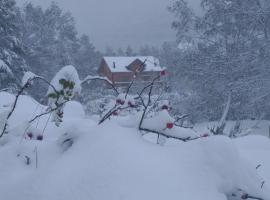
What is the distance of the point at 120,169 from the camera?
49.1 inches

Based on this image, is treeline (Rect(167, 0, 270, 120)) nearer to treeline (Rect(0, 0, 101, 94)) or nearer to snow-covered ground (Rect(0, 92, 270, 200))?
treeline (Rect(0, 0, 101, 94))

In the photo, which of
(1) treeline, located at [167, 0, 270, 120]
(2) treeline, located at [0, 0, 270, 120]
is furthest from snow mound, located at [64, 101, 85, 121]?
(1) treeline, located at [167, 0, 270, 120]

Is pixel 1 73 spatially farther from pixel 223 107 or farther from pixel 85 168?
pixel 85 168

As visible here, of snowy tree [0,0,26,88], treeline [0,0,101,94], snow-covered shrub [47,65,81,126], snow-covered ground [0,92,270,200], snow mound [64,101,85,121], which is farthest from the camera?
treeline [0,0,101,94]

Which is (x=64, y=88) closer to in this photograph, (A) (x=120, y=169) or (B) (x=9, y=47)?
(A) (x=120, y=169)

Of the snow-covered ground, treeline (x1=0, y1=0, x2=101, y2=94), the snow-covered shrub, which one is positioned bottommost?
treeline (x1=0, y1=0, x2=101, y2=94)

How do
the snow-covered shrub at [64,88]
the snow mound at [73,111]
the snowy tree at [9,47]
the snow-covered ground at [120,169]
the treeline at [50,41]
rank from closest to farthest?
the snow-covered ground at [120,169]
the snow-covered shrub at [64,88]
the snow mound at [73,111]
the snowy tree at [9,47]
the treeline at [50,41]

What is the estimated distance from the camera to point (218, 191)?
4.46ft

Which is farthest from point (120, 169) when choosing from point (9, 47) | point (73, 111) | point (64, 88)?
point (9, 47)

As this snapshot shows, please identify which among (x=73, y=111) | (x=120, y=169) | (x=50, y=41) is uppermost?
(x=120, y=169)

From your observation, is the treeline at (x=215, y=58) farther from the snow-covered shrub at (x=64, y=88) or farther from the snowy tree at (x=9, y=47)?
the snow-covered shrub at (x=64, y=88)

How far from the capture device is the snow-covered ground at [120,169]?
47.6 inches

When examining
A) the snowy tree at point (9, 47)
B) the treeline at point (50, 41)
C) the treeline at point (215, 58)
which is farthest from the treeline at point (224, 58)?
the treeline at point (50, 41)

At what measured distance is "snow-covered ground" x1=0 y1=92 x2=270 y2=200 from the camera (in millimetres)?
1208
